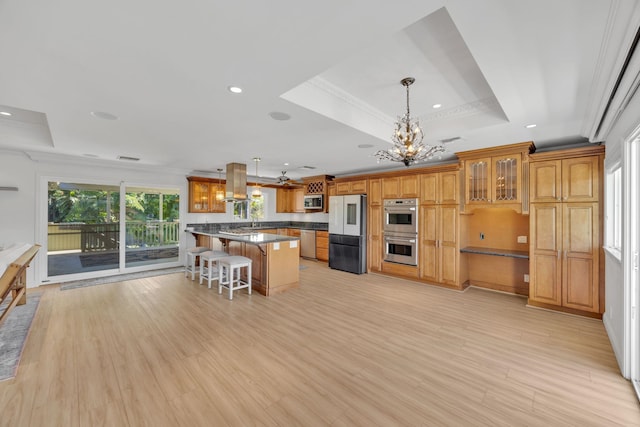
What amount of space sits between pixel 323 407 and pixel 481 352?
1.79 m

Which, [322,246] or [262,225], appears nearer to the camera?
[322,246]

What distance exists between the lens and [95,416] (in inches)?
72.2

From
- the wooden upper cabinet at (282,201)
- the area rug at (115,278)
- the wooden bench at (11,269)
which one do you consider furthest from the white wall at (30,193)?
the wooden upper cabinet at (282,201)

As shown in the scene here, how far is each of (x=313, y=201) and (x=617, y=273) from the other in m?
6.19

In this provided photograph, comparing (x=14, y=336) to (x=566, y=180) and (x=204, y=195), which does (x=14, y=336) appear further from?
(x=566, y=180)

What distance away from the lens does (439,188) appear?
5.01m

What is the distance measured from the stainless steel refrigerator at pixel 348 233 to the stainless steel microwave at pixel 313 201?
3.71ft

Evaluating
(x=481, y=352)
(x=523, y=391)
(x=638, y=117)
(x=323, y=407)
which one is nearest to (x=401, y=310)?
(x=481, y=352)

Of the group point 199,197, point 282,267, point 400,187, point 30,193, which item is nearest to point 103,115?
point 282,267

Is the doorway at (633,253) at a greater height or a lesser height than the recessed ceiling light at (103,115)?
lesser

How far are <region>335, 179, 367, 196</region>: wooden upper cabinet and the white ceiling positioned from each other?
227 cm

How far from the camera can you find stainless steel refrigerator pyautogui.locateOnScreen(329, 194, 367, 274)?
610cm

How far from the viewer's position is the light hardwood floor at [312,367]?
1.87 m

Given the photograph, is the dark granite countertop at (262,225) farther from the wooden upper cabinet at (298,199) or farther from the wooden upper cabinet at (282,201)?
the wooden upper cabinet at (298,199)
